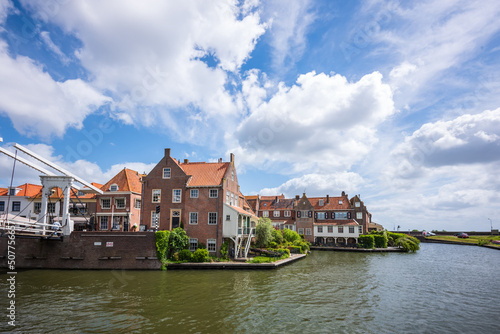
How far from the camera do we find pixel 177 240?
37.4 meters

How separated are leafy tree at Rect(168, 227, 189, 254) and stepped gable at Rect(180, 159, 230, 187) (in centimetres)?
644

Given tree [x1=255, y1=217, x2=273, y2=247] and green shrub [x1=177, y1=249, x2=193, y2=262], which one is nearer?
green shrub [x1=177, y1=249, x2=193, y2=262]

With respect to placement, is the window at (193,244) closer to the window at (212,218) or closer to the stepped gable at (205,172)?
the window at (212,218)

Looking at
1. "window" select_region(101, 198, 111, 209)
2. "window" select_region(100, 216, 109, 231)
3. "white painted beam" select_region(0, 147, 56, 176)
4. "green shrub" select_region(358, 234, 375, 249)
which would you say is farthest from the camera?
"green shrub" select_region(358, 234, 375, 249)

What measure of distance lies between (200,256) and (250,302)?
15848mm

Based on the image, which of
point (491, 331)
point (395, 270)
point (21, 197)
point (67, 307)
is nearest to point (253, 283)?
point (67, 307)

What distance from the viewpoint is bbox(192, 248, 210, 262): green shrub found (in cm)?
3581

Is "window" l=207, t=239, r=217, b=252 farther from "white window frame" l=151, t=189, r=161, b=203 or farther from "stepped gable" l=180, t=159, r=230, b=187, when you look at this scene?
"white window frame" l=151, t=189, r=161, b=203

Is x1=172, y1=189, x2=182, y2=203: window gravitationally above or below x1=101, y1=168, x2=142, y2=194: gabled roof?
below

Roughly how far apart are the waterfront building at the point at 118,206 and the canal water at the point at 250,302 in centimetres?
1164

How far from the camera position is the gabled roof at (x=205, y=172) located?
41.2 meters

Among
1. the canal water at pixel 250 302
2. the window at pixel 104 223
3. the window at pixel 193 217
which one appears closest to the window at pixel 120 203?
the window at pixel 104 223

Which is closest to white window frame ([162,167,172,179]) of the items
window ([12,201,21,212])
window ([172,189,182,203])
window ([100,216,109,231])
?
window ([172,189,182,203])

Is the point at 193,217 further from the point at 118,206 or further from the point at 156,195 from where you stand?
the point at 118,206
